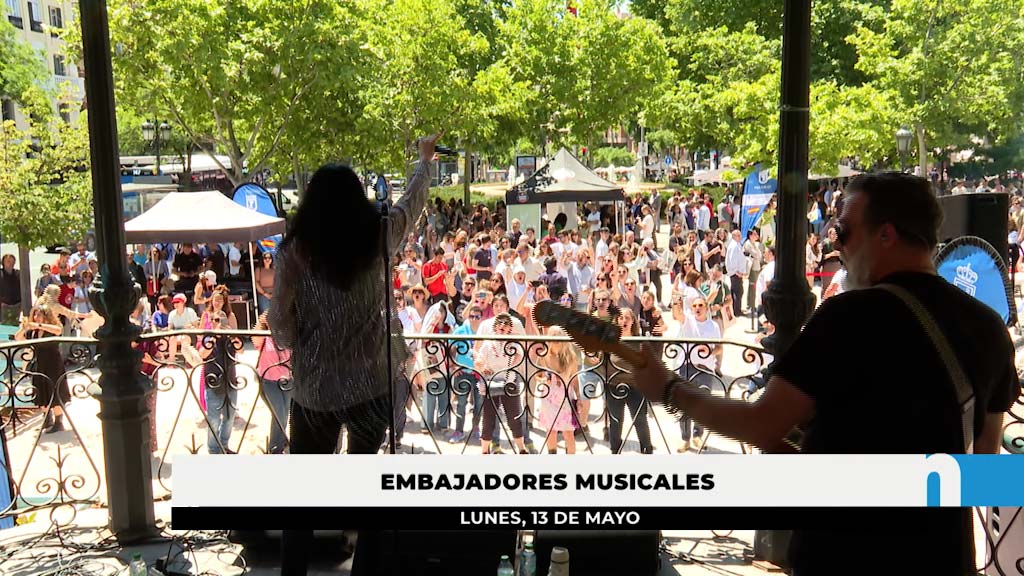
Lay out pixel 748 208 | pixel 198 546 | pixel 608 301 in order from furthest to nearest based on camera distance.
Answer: pixel 748 208 < pixel 608 301 < pixel 198 546

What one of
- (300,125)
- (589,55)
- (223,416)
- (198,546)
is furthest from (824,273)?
(589,55)

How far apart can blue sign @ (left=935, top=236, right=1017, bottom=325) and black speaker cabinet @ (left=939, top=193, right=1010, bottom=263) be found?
24.2 inches

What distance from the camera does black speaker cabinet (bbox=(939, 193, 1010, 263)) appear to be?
7.69 meters

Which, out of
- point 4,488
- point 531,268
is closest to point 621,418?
point 4,488

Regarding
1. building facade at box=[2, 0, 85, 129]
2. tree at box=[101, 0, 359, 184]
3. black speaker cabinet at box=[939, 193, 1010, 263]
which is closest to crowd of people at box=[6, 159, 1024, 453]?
black speaker cabinet at box=[939, 193, 1010, 263]

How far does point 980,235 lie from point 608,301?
13.3 ft

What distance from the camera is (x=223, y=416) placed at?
8281 mm

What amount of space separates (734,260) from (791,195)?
11322 mm

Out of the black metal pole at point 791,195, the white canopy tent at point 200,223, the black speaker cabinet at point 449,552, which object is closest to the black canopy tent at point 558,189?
the white canopy tent at point 200,223

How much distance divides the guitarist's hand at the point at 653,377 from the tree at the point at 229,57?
20.4 meters

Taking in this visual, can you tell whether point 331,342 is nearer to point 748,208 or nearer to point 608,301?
point 608,301

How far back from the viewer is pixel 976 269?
678 cm

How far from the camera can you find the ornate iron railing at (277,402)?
18.0ft

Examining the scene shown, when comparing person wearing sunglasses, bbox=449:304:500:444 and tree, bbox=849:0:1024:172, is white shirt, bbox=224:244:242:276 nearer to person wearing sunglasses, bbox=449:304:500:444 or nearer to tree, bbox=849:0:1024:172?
person wearing sunglasses, bbox=449:304:500:444
